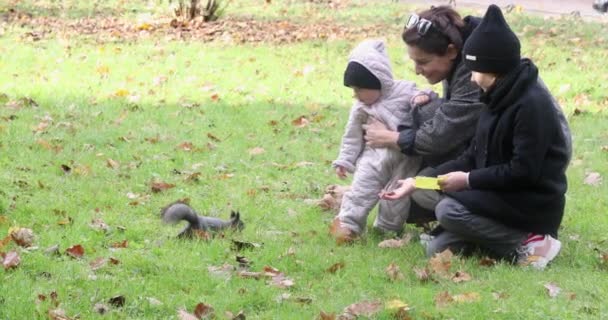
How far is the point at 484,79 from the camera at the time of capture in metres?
4.86

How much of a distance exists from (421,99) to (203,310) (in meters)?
1.81

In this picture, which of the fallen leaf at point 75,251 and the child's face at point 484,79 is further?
the fallen leaf at point 75,251

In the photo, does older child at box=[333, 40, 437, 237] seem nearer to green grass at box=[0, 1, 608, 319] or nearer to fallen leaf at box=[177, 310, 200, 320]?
green grass at box=[0, 1, 608, 319]

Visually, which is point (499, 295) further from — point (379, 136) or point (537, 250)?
point (379, 136)

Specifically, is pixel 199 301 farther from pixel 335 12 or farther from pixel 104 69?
pixel 335 12

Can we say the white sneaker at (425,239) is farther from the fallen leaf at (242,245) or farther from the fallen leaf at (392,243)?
the fallen leaf at (242,245)

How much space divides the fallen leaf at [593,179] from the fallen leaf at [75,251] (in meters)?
3.48

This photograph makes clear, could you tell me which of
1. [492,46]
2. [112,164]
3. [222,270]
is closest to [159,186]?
[112,164]

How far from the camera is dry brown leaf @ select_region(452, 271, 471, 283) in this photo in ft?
15.5

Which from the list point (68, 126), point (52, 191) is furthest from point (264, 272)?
point (68, 126)

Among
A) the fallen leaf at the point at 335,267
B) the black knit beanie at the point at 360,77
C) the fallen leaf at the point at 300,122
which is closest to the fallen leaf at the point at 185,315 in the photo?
the fallen leaf at the point at 335,267

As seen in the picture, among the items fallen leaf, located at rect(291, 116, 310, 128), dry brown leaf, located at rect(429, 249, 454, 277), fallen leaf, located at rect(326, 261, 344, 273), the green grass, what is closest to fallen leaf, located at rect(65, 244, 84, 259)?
the green grass

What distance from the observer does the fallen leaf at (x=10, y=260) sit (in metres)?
4.74

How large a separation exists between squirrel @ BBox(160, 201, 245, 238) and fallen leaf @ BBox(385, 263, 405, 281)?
1.10 metres
